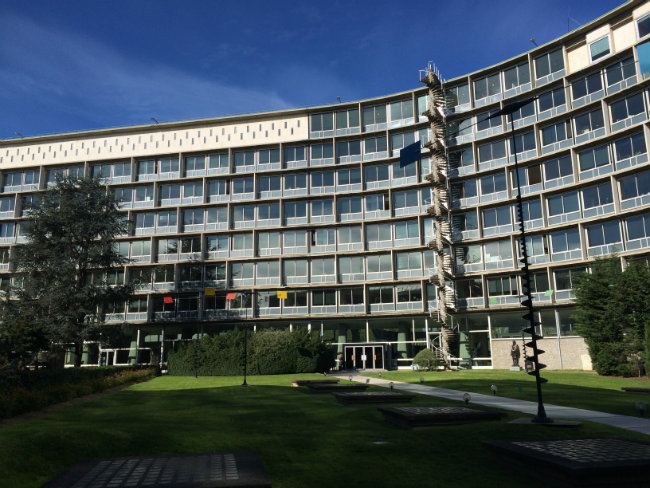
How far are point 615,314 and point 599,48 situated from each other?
2482cm

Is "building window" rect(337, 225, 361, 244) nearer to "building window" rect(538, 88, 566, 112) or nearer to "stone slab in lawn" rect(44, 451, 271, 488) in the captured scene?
"building window" rect(538, 88, 566, 112)

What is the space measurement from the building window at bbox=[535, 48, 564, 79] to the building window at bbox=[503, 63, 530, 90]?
3.29ft

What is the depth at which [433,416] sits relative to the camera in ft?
49.0

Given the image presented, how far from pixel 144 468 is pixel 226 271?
53.8 metres

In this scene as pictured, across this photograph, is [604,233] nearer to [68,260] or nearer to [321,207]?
[321,207]

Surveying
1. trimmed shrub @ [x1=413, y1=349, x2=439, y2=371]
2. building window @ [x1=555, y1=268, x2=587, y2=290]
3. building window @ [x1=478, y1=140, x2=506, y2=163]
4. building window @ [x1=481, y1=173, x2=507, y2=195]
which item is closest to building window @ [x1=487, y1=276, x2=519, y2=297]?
building window @ [x1=555, y1=268, x2=587, y2=290]

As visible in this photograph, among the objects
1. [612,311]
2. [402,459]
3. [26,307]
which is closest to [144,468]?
Answer: [402,459]

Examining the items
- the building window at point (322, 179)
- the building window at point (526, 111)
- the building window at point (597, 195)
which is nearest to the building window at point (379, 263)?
the building window at point (322, 179)

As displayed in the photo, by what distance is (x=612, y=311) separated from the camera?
39.4 meters

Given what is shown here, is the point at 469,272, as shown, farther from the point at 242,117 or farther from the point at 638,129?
the point at 242,117

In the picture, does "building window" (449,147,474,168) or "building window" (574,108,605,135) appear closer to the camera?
"building window" (574,108,605,135)

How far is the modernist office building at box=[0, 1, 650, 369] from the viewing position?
159ft

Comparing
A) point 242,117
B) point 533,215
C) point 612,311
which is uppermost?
point 242,117

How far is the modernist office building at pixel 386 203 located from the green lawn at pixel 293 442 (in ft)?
119
